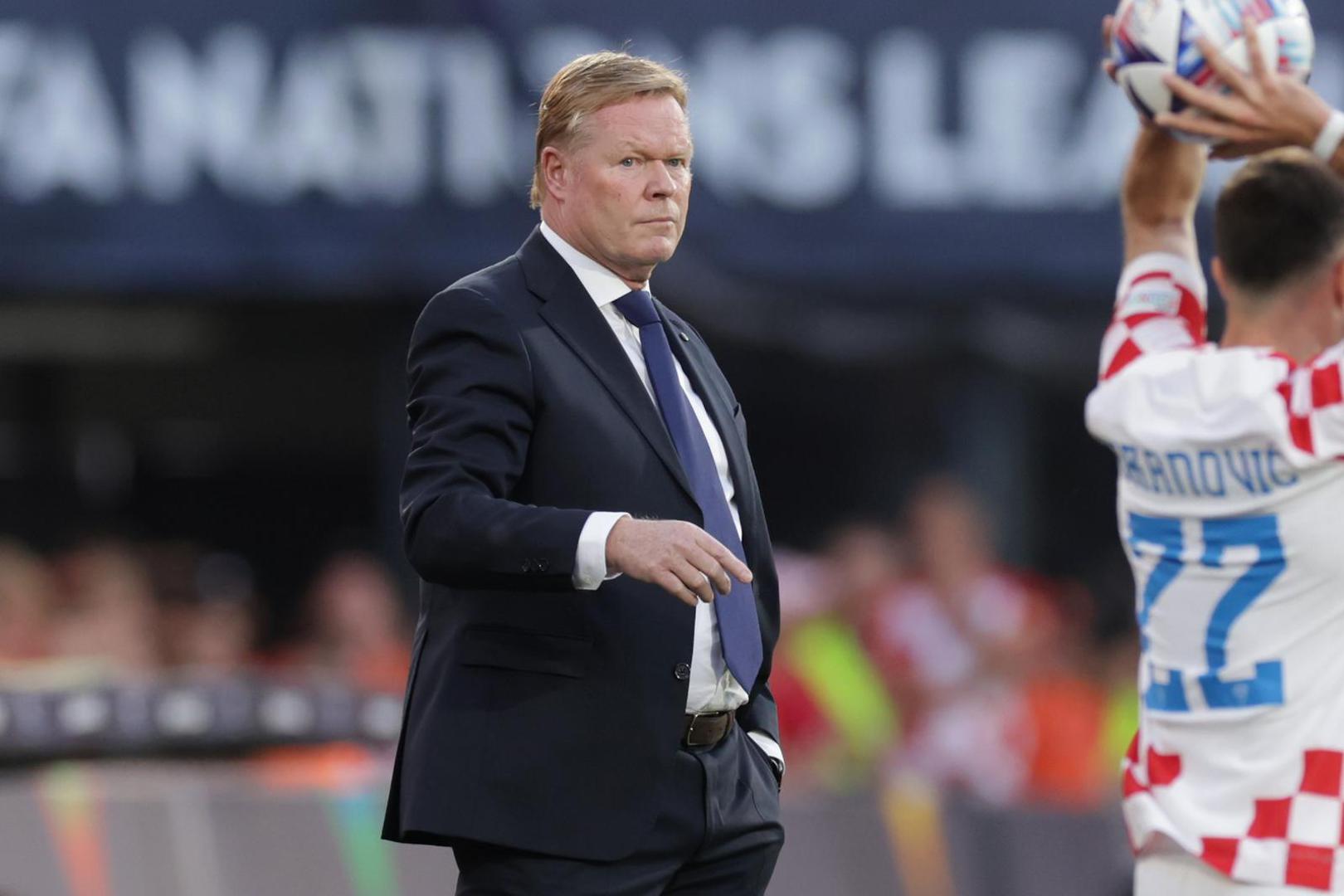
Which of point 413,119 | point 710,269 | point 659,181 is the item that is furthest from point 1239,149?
point 413,119

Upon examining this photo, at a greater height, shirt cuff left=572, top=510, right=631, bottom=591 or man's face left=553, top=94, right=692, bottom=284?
man's face left=553, top=94, right=692, bottom=284

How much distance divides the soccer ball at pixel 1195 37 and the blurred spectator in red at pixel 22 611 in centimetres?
550

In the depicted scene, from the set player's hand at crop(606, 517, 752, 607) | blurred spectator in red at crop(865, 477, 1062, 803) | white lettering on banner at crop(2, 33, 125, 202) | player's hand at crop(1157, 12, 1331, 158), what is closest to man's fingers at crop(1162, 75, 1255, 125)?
player's hand at crop(1157, 12, 1331, 158)

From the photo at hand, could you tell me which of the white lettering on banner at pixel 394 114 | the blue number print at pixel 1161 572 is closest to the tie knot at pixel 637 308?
the blue number print at pixel 1161 572

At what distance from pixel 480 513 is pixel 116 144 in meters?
5.61

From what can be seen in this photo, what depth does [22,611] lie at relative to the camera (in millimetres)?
8312

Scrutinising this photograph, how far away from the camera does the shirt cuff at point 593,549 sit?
3203mm

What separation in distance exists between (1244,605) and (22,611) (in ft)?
20.1

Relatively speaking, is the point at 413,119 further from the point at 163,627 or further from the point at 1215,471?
the point at 1215,471

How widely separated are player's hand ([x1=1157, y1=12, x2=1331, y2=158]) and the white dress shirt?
968mm

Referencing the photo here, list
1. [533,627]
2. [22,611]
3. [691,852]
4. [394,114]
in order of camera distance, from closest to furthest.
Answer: [533,627]
[691,852]
[22,611]
[394,114]

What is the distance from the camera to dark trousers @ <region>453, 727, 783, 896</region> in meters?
3.39

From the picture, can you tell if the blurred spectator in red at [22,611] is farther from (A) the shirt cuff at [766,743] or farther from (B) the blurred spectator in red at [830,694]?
(A) the shirt cuff at [766,743]

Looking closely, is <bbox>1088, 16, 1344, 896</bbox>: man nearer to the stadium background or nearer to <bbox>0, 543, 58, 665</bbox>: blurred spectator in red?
the stadium background
